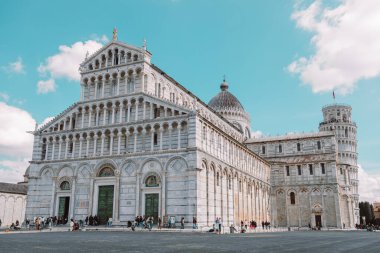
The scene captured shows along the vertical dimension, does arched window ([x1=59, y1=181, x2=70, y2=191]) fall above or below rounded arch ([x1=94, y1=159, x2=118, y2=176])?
below

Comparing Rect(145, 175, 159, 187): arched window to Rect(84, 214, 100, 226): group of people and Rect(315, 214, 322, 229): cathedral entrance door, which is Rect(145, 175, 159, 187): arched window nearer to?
Rect(84, 214, 100, 226): group of people

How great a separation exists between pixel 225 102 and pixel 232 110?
7.76ft

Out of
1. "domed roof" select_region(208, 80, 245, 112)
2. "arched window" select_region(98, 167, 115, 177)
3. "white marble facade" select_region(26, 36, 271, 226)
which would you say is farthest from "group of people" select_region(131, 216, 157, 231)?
"domed roof" select_region(208, 80, 245, 112)

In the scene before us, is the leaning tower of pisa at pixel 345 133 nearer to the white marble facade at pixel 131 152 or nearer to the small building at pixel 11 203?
the white marble facade at pixel 131 152

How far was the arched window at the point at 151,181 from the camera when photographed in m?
35.5

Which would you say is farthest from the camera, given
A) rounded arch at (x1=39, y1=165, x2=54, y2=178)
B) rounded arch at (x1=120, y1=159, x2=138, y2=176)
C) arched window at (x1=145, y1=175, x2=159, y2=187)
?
rounded arch at (x1=39, y1=165, x2=54, y2=178)

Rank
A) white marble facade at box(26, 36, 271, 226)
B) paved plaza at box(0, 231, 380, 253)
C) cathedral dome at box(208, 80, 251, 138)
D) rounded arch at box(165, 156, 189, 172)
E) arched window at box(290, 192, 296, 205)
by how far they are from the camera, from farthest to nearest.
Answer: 1. cathedral dome at box(208, 80, 251, 138)
2. arched window at box(290, 192, 296, 205)
3. white marble facade at box(26, 36, 271, 226)
4. rounded arch at box(165, 156, 189, 172)
5. paved plaza at box(0, 231, 380, 253)

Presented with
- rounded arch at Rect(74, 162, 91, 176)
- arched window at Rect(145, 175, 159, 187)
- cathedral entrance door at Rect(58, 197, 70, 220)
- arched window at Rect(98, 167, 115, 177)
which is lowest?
cathedral entrance door at Rect(58, 197, 70, 220)

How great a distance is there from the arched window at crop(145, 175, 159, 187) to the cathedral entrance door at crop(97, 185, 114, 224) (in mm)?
4219

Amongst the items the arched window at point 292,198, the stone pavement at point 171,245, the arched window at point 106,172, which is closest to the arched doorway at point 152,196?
the arched window at point 106,172

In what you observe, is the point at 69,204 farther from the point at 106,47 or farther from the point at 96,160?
the point at 106,47

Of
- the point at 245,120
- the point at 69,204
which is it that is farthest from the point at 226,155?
the point at 245,120

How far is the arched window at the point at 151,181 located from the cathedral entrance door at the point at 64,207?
10.2 meters

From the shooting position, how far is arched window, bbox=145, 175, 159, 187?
3553 cm
